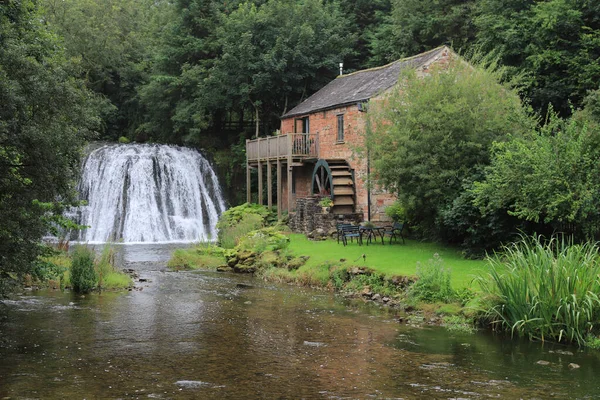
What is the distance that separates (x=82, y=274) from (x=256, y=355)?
8153 millimetres

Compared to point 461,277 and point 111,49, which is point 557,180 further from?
point 111,49

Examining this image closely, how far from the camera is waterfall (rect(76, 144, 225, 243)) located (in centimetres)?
3162

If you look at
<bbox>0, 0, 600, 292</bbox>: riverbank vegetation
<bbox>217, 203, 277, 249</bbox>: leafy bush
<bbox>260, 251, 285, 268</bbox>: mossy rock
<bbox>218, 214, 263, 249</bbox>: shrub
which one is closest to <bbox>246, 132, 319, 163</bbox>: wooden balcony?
<bbox>217, 203, 277, 249</bbox>: leafy bush

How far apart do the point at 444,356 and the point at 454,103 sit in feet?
34.2

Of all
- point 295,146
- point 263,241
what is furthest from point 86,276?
point 295,146

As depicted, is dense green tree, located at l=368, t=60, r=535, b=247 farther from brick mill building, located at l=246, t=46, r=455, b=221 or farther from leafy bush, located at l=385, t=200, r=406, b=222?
brick mill building, located at l=246, t=46, r=455, b=221

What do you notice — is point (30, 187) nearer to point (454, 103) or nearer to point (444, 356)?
point (444, 356)

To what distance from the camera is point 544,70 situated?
28.1 metres

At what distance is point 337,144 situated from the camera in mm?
29281

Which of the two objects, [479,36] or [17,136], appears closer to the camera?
[17,136]

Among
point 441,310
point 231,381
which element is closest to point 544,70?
point 441,310

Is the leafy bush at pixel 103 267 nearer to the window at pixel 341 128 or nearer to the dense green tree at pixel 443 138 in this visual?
the dense green tree at pixel 443 138

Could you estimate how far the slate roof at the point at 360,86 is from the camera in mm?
26750

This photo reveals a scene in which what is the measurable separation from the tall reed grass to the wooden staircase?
14952mm
